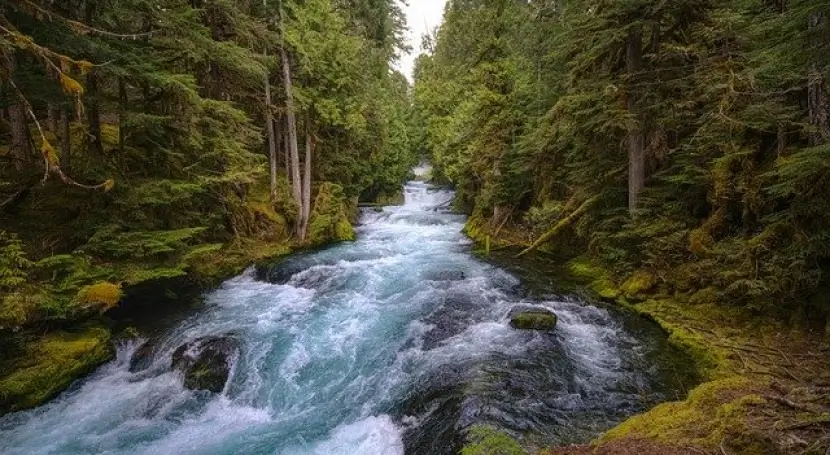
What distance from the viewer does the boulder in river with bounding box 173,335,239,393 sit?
8318mm

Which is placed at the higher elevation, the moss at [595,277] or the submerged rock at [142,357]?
the moss at [595,277]

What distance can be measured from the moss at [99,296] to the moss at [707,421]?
9.70 m

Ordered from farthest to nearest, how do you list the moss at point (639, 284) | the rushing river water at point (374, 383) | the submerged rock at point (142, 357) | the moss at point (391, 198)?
the moss at point (391, 198), the moss at point (639, 284), the submerged rock at point (142, 357), the rushing river water at point (374, 383)

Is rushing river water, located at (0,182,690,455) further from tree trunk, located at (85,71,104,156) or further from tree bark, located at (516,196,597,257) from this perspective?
tree trunk, located at (85,71,104,156)

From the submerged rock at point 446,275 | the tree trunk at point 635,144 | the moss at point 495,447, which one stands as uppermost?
the tree trunk at point 635,144

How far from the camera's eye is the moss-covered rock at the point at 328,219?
19.4m

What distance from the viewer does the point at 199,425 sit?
7410mm

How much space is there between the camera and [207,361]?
8758mm

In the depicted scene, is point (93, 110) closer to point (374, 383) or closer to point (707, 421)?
point (374, 383)

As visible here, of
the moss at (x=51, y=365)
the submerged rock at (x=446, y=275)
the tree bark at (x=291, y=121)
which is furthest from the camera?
the tree bark at (x=291, y=121)

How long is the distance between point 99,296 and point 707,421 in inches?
427

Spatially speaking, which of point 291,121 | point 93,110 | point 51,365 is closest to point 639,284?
point 51,365

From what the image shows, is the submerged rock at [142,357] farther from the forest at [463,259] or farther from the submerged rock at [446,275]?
the submerged rock at [446,275]

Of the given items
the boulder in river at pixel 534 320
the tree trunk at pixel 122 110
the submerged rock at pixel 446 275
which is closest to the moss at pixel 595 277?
the boulder in river at pixel 534 320
